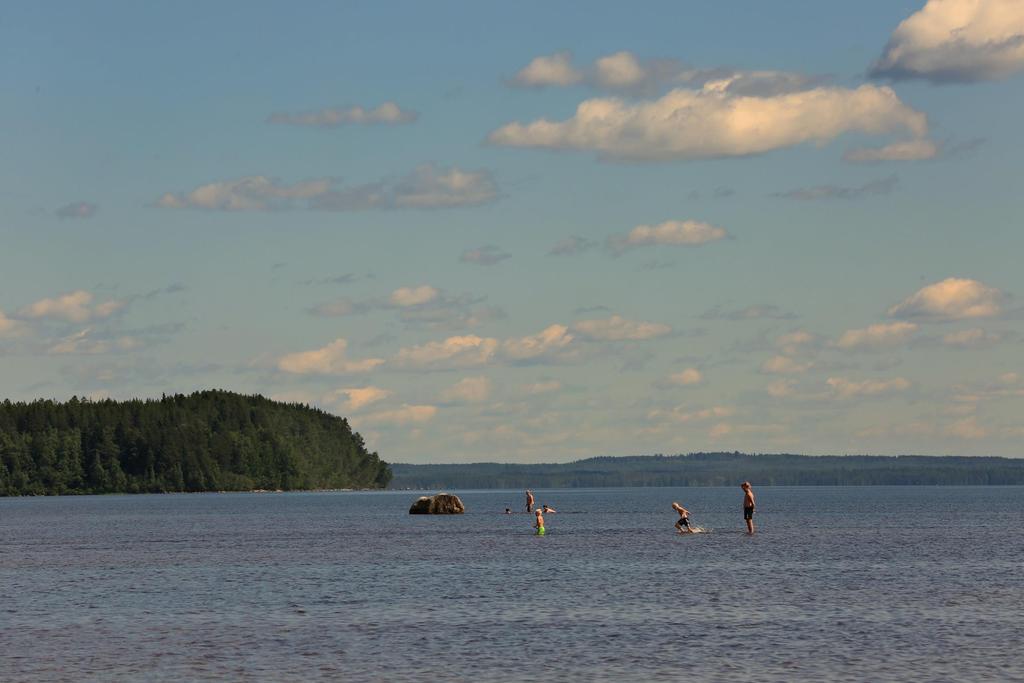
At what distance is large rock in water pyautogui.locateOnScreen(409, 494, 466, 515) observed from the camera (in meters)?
163

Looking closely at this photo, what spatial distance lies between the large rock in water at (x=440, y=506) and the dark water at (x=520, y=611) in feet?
205

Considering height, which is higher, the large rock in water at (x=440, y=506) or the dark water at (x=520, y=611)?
the large rock in water at (x=440, y=506)

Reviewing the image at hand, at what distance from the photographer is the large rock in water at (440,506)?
163 metres

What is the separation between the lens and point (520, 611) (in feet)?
170

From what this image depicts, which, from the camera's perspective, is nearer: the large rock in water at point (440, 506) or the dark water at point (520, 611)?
the dark water at point (520, 611)

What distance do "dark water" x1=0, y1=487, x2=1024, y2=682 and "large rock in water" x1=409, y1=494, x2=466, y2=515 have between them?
62.3m

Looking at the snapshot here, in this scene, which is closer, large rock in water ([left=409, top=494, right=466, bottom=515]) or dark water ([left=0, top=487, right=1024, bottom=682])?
dark water ([left=0, top=487, right=1024, bottom=682])

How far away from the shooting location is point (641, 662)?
39.0m

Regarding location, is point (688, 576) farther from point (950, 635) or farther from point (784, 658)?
point (784, 658)

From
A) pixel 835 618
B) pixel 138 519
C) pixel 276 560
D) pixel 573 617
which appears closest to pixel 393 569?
pixel 276 560

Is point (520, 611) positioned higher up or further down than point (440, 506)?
further down

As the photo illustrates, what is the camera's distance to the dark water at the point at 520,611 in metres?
38.4

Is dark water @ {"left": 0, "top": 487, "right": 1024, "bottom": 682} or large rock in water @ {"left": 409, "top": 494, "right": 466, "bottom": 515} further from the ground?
large rock in water @ {"left": 409, "top": 494, "right": 466, "bottom": 515}

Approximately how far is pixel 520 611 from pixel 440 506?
113m
